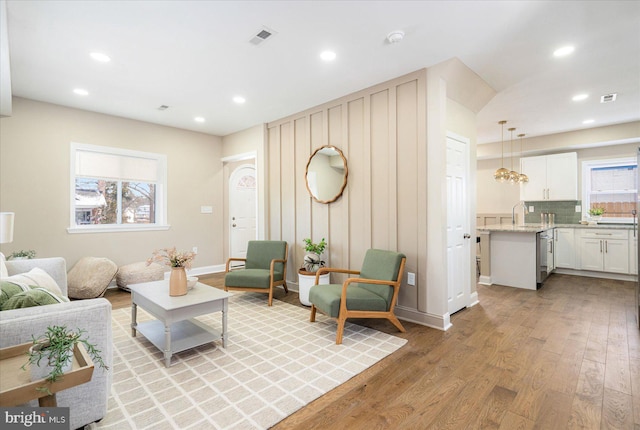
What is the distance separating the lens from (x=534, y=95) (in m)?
4.21

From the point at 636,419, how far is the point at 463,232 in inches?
90.8

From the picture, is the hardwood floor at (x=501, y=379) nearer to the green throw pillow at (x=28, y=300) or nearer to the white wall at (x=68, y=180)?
the green throw pillow at (x=28, y=300)

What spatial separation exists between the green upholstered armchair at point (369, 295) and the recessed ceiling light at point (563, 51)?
254 cm

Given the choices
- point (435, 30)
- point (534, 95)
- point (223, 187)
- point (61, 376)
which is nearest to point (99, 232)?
point (223, 187)

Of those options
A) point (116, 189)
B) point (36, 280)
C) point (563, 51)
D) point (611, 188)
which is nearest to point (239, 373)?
point (36, 280)

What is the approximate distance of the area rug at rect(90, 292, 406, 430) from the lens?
1867mm

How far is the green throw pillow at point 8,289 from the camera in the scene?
170 centimetres

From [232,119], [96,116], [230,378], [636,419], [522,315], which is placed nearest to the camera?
[636,419]

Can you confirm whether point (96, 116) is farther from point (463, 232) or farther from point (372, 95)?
point (463, 232)

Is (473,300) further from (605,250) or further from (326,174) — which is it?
(605,250)

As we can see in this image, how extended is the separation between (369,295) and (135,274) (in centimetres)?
385

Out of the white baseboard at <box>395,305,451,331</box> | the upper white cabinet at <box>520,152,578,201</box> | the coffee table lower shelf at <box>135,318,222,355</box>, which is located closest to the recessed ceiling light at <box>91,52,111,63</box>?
the coffee table lower shelf at <box>135,318,222,355</box>

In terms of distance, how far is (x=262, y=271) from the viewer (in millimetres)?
4273

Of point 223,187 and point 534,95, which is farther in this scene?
point 223,187
